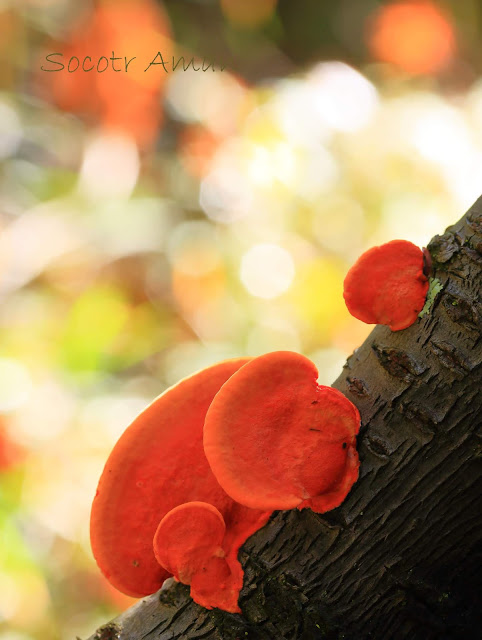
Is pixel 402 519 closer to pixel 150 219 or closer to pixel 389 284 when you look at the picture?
pixel 389 284

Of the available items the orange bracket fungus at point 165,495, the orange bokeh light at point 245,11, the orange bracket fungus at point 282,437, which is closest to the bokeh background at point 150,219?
the orange bokeh light at point 245,11

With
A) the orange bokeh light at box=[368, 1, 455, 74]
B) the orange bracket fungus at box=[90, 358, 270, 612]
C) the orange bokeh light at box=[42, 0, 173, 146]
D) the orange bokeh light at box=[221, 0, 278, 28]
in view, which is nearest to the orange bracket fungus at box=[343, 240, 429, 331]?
the orange bracket fungus at box=[90, 358, 270, 612]

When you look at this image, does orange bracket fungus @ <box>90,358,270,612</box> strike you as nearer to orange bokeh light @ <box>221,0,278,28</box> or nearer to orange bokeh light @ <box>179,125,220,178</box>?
orange bokeh light @ <box>179,125,220,178</box>

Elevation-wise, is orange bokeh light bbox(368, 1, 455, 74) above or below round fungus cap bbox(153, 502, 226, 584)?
above

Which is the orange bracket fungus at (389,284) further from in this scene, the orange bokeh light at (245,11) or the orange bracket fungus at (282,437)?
the orange bokeh light at (245,11)

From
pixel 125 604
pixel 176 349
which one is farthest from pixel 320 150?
pixel 125 604

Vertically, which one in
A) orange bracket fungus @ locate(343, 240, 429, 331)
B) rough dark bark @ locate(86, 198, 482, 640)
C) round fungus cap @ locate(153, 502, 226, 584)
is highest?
orange bracket fungus @ locate(343, 240, 429, 331)

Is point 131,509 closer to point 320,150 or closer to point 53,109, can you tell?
point 320,150
